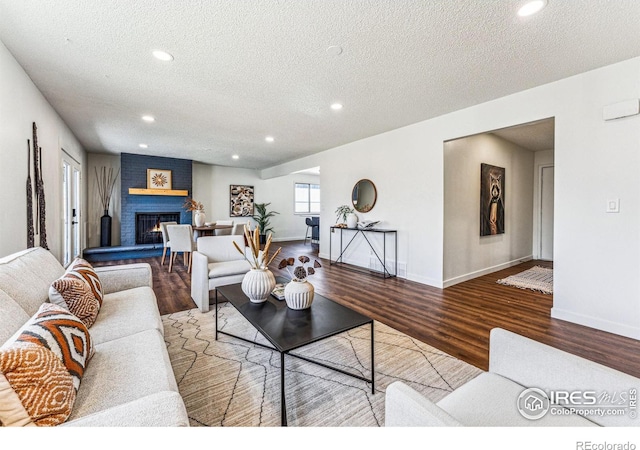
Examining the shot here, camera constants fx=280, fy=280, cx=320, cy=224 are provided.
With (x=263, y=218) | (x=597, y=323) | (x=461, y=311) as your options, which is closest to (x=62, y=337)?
(x=461, y=311)

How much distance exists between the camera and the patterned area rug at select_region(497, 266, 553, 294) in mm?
3800

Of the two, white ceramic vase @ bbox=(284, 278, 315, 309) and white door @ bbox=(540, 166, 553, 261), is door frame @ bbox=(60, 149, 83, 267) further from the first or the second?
white door @ bbox=(540, 166, 553, 261)

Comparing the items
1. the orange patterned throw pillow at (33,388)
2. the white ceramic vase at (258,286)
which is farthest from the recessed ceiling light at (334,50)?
the orange patterned throw pillow at (33,388)

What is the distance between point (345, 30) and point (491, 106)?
2.19 meters

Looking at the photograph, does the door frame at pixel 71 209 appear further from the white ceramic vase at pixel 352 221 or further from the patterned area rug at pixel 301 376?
the white ceramic vase at pixel 352 221

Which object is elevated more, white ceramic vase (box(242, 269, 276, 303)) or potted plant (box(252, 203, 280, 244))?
potted plant (box(252, 203, 280, 244))

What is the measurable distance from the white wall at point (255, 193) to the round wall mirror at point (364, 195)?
418 cm

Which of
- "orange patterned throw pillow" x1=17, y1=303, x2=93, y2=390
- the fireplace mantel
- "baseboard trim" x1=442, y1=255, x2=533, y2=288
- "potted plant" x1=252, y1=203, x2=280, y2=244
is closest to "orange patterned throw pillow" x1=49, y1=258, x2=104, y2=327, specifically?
"orange patterned throw pillow" x1=17, y1=303, x2=93, y2=390

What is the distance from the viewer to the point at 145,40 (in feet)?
6.98

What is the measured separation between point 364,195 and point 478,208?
6.12 ft

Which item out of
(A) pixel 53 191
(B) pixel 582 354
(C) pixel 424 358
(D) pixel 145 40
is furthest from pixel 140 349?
(A) pixel 53 191

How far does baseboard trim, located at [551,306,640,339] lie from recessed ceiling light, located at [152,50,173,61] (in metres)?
4.30

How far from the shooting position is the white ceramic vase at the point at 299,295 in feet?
6.00

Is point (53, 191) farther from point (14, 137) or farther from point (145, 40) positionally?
point (145, 40)
